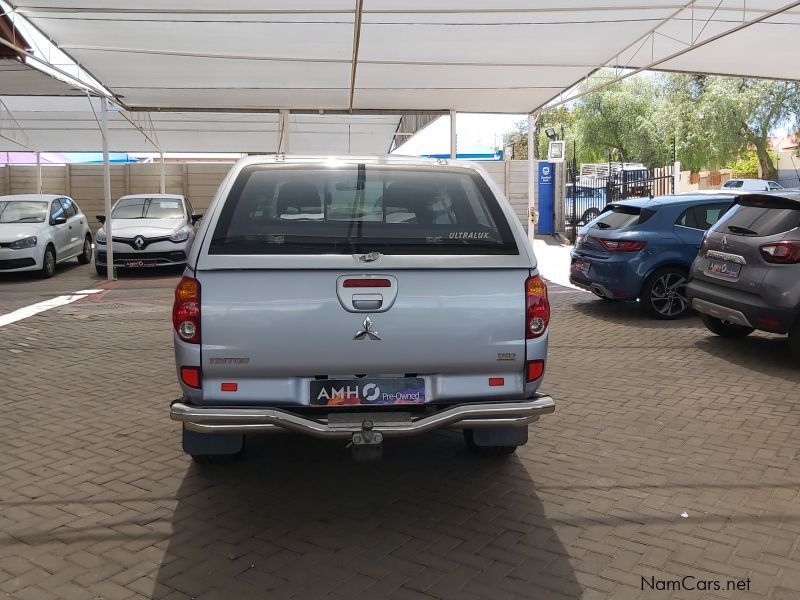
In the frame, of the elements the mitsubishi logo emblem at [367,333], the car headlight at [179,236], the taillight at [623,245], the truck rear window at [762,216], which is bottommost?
the mitsubishi logo emblem at [367,333]

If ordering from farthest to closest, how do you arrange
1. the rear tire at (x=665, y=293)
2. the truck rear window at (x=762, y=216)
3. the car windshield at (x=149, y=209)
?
the car windshield at (x=149, y=209)
the rear tire at (x=665, y=293)
the truck rear window at (x=762, y=216)

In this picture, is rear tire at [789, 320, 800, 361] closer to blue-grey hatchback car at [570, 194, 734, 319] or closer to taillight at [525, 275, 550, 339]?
blue-grey hatchback car at [570, 194, 734, 319]

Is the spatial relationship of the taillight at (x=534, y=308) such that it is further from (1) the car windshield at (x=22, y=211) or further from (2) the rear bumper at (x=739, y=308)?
(1) the car windshield at (x=22, y=211)

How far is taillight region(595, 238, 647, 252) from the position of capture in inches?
406

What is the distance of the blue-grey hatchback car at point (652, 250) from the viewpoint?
10359 mm

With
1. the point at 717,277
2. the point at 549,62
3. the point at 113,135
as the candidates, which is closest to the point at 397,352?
the point at 717,277

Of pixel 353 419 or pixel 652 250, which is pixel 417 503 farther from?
pixel 652 250

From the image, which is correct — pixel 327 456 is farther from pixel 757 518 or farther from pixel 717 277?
pixel 717 277

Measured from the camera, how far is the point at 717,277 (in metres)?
8.41

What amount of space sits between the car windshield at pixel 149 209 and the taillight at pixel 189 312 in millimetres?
14449

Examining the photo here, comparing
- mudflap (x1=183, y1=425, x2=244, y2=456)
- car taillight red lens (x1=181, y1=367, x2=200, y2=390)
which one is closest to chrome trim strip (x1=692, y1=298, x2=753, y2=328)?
mudflap (x1=183, y1=425, x2=244, y2=456)

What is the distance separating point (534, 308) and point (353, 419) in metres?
1.07

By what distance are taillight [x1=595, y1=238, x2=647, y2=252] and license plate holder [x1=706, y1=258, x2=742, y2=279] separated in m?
1.72

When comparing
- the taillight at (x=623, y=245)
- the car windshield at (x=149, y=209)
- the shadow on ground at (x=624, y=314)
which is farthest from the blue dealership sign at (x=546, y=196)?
the taillight at (x=623, y=245)
